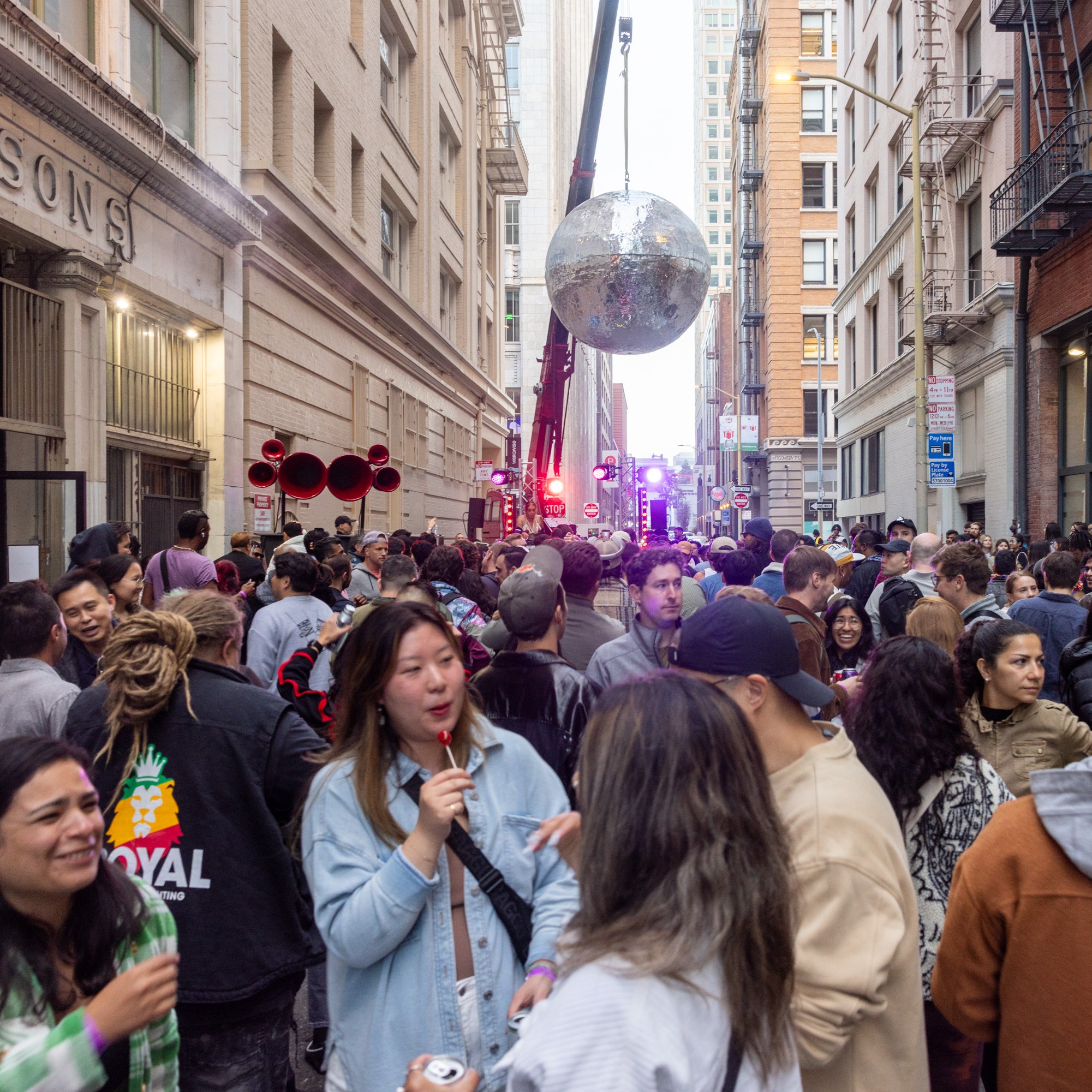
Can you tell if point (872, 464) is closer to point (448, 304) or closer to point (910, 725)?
point (448, 304)

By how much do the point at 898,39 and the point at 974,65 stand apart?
6.22 meters

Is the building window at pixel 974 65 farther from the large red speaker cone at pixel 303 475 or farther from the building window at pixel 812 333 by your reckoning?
the building window at pixel 812 333

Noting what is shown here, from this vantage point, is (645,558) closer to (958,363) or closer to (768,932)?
(768,932)

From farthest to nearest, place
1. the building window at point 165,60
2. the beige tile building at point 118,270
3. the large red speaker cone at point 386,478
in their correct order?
1. the large red speaker cone at point 386,478
2. the building window at point 165,60
3. the beige tile building at point 118,270

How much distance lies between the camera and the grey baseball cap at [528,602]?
418cm

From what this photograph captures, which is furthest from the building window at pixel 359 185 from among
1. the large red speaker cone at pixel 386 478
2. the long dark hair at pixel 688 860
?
the long dark hair at pixel 688 860

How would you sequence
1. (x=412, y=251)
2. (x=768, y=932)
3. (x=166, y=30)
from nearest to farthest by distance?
1. (x=768, y=932)
2. (x=166, y=30)
3. (x=412, y=251)

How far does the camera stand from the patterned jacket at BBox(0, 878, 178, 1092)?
6.28 feet

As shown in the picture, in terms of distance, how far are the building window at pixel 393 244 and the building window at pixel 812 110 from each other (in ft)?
95.6

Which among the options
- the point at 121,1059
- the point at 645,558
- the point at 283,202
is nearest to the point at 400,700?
the point at 121,1059

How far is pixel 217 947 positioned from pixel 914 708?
2.27 metres

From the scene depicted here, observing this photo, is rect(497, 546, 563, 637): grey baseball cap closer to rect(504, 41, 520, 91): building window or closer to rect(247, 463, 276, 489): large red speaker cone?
rect(247, 463, 276, 489): large red speaker cone

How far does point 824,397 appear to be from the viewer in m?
51.2

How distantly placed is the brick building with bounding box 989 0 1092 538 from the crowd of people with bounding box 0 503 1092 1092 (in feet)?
48.9
